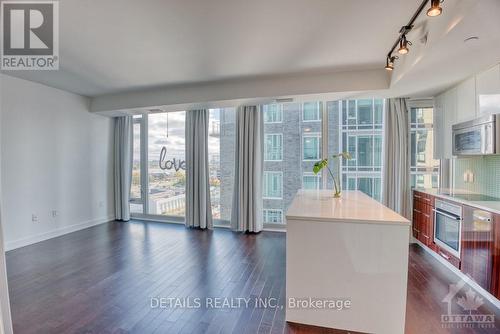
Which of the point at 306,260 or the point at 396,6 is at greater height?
the point at 396,6

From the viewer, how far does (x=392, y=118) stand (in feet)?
13.5

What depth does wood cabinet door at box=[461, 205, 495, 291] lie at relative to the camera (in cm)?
235

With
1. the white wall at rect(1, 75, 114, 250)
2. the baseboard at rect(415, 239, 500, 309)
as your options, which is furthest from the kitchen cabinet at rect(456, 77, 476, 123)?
the white wall at rect(1, 75, 114, 250)

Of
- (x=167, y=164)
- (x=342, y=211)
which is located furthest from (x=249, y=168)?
(x=342, y=211)

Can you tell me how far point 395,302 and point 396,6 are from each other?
2428 millimetres

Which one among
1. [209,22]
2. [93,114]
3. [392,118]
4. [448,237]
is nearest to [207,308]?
[209,22]

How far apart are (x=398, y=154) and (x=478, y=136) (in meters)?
1.35

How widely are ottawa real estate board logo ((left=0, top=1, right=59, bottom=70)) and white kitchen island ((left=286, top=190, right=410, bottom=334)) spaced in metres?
2.89

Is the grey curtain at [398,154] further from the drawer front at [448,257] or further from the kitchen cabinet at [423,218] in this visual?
the drawer front at [448,257]

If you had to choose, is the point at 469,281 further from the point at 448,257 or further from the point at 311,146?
the point at 311,146

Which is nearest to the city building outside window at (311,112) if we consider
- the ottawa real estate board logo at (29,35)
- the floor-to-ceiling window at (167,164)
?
the floor-to-ceiling window at (167,164)

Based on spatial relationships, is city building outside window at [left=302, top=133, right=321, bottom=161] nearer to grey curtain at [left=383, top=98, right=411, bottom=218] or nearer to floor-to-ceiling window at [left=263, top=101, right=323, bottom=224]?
floor-to-ceiling window at [left=263, top=101, right=323, bottom=224]

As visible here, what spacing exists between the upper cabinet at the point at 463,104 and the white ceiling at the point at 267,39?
18 cm

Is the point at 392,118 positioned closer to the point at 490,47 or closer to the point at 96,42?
the point at 490,47
